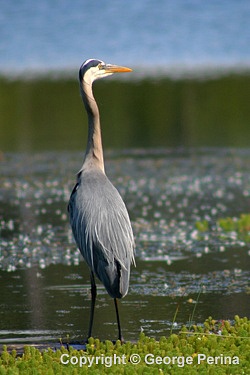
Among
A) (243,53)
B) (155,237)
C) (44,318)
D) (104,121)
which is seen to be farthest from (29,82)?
(44,318)

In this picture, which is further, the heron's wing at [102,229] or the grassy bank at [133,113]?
the grassy bank at [133,113]

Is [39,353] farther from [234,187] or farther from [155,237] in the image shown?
[234,187]

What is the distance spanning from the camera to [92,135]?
8906 mm

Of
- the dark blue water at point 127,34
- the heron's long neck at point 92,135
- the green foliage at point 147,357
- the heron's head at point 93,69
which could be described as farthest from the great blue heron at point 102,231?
the dark blue water at point 127,34

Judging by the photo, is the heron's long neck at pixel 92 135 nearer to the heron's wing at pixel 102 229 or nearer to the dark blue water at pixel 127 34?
the heron's wing at pixel 102 229

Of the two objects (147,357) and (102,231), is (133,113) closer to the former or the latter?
(102,231)

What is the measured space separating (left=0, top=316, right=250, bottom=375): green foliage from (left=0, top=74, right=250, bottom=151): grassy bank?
13.4m

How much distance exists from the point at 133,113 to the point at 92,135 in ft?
56.5

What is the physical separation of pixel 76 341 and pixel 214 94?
72.3 ft

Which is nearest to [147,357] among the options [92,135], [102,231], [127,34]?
[102,231]

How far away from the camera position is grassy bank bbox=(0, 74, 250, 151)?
72.9 feet

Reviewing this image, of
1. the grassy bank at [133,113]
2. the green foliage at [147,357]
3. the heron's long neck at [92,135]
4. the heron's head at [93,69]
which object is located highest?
the heron's head at [93,69]

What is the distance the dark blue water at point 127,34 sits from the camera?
4341 cm

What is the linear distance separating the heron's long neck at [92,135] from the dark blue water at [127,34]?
1130 inches
